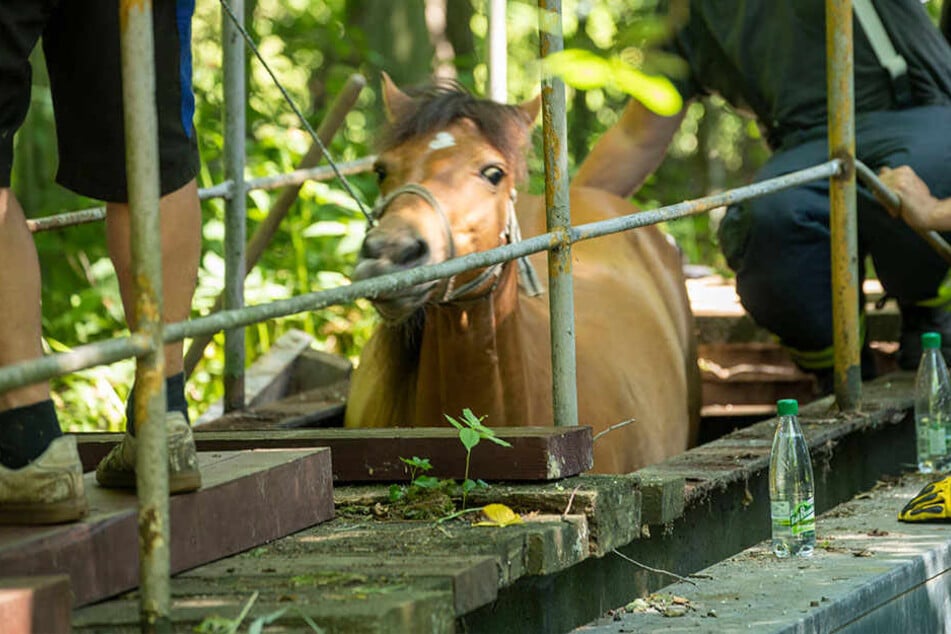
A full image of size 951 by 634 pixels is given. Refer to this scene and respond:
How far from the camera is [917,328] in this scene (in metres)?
6.34

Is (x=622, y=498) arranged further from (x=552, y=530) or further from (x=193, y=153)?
(x=193, y=153)

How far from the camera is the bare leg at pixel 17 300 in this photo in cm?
274

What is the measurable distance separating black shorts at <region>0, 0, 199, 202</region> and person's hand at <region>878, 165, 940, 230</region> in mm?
3064

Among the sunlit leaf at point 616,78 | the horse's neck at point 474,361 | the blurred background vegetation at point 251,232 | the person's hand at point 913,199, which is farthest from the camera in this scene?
the blurred background vegetation at point 251,232

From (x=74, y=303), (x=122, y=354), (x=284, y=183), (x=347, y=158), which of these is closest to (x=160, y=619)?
(x=122, y=354)

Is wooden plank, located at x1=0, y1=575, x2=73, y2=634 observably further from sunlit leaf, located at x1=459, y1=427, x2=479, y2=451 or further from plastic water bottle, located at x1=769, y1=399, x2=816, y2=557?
plastic water bottle, located at x1=769, y1=399, x2=816, y2=557

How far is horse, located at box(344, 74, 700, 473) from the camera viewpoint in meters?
4.45

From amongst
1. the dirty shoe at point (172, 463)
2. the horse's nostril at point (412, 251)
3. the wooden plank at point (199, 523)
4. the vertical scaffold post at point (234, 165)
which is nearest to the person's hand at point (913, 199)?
the horse's nostril at point (412, 251)

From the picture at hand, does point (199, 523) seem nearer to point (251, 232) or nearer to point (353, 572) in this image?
point (353, 572)

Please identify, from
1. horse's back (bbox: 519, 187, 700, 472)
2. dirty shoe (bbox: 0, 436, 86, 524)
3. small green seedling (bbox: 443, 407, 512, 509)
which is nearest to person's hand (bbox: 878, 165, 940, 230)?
horse's back (bbox: 519, 187, 700, 472)

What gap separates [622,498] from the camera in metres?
3.35

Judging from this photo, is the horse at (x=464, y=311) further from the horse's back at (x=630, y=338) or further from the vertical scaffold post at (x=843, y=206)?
the vertical scaffold post at (x=843, y=206)

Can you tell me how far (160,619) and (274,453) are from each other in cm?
81

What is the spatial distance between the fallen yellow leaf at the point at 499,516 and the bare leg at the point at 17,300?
2.90 ft
